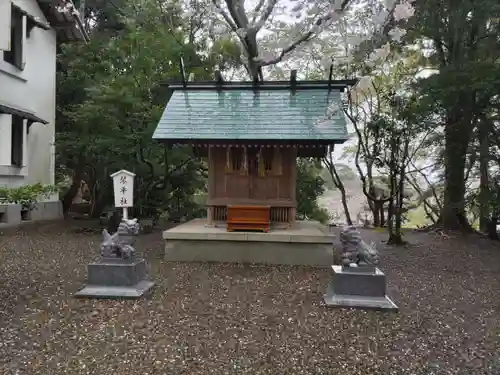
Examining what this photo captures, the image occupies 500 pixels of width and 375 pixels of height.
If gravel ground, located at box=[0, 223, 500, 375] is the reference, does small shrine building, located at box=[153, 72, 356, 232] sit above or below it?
above

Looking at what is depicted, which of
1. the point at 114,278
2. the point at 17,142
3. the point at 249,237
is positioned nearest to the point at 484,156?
the point at 249,237

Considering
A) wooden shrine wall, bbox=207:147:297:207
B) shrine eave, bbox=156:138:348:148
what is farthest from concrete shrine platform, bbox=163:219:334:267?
shrine eave, bbox=156:138:348:148

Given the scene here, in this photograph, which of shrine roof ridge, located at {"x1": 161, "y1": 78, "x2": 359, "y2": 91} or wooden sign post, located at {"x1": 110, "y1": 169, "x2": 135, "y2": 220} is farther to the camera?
shrine roof ridge, located at {"x1": 161, "y1": 78, "x2": 359, "y2": 91}

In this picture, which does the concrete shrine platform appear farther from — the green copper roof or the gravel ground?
the green copper roof

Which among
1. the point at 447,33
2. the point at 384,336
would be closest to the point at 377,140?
the point at 447,33

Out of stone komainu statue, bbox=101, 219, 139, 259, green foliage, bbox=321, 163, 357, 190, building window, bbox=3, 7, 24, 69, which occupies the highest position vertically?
building window, bbox=3, 7, 24, 69

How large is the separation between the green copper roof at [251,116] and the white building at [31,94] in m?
4.35

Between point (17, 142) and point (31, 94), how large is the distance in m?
1.64

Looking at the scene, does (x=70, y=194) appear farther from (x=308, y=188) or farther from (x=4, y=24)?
(x=4, y=24)

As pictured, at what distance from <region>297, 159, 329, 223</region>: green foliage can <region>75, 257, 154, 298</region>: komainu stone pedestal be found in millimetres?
9541

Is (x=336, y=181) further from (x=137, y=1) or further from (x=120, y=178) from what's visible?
(x=120, y=178)

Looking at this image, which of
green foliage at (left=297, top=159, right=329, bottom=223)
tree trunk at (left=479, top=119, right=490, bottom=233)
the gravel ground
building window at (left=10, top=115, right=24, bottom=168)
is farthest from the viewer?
green foliage at (left=297, top=159, right=329, bottom=223)

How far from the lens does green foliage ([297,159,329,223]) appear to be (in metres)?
15.2

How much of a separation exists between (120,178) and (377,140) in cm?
739
